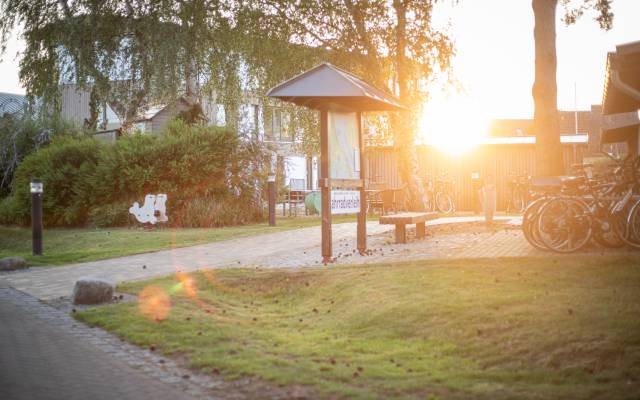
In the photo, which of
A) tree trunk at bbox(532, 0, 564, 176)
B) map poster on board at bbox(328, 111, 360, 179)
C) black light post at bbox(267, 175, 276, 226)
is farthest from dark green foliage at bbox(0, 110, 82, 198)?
tree trunk at bbox(532, 0, 564, 176)

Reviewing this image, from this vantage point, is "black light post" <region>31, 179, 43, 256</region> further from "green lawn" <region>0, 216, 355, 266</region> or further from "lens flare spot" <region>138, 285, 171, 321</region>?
"lens flare spot" <region>138, 285, 171, 321</region>

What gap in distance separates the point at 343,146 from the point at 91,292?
16.9ft

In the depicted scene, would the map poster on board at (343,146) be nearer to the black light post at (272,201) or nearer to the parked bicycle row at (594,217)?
the parked bicycle row at (594,217)

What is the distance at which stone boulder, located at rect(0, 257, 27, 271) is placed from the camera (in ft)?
42.6

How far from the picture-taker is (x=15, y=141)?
90.1 ft

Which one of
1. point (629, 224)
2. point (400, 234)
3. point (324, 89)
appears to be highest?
point (324, 89)

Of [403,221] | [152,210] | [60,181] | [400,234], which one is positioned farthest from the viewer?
[60,181]

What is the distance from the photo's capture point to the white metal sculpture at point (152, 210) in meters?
20.3

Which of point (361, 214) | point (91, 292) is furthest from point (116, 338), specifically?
point (361, 214)

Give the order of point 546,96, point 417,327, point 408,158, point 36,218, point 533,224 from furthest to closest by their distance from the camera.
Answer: point 408,158, point 36,218, point 546,96, point 533,224, point 417,327

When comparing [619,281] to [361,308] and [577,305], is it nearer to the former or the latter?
[577,305]

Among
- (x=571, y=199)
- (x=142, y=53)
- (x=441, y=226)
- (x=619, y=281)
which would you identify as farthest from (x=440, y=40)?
(x=619, y=281)

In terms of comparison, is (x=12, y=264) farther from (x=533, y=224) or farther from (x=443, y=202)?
(x=443, y=202)

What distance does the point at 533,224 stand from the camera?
36.9 feet
